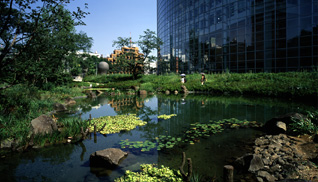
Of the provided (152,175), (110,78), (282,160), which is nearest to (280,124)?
(282,160)

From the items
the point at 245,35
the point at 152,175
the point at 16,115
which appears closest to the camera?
the point at 152,175

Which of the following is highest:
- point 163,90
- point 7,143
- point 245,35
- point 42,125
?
point 245,35

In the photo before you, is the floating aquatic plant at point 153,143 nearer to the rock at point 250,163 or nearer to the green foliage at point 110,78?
the rock at point 250,163

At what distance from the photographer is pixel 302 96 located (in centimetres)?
1536

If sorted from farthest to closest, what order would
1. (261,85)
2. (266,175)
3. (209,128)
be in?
1. (261,85)
2. (209,128)
3. (266,175)

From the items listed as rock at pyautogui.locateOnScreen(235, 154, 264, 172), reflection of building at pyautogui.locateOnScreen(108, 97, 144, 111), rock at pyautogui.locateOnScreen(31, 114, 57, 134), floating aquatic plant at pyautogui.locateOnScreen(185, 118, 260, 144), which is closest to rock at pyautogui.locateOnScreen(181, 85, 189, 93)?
reflection of building at pyautogui.locateOnScreen(108, 97, 144, 111)

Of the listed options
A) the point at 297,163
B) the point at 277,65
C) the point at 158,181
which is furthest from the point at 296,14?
the point at 158,181

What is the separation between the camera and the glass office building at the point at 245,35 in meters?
26.7

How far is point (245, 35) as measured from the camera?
105 ft

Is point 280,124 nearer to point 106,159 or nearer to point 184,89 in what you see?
point 106,159

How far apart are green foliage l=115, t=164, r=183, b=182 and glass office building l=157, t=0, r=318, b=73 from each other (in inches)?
1185

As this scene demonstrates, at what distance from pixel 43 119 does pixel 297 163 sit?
25.8 ft

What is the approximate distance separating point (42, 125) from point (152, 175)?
469 cm

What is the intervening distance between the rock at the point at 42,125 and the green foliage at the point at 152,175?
3990 mm
